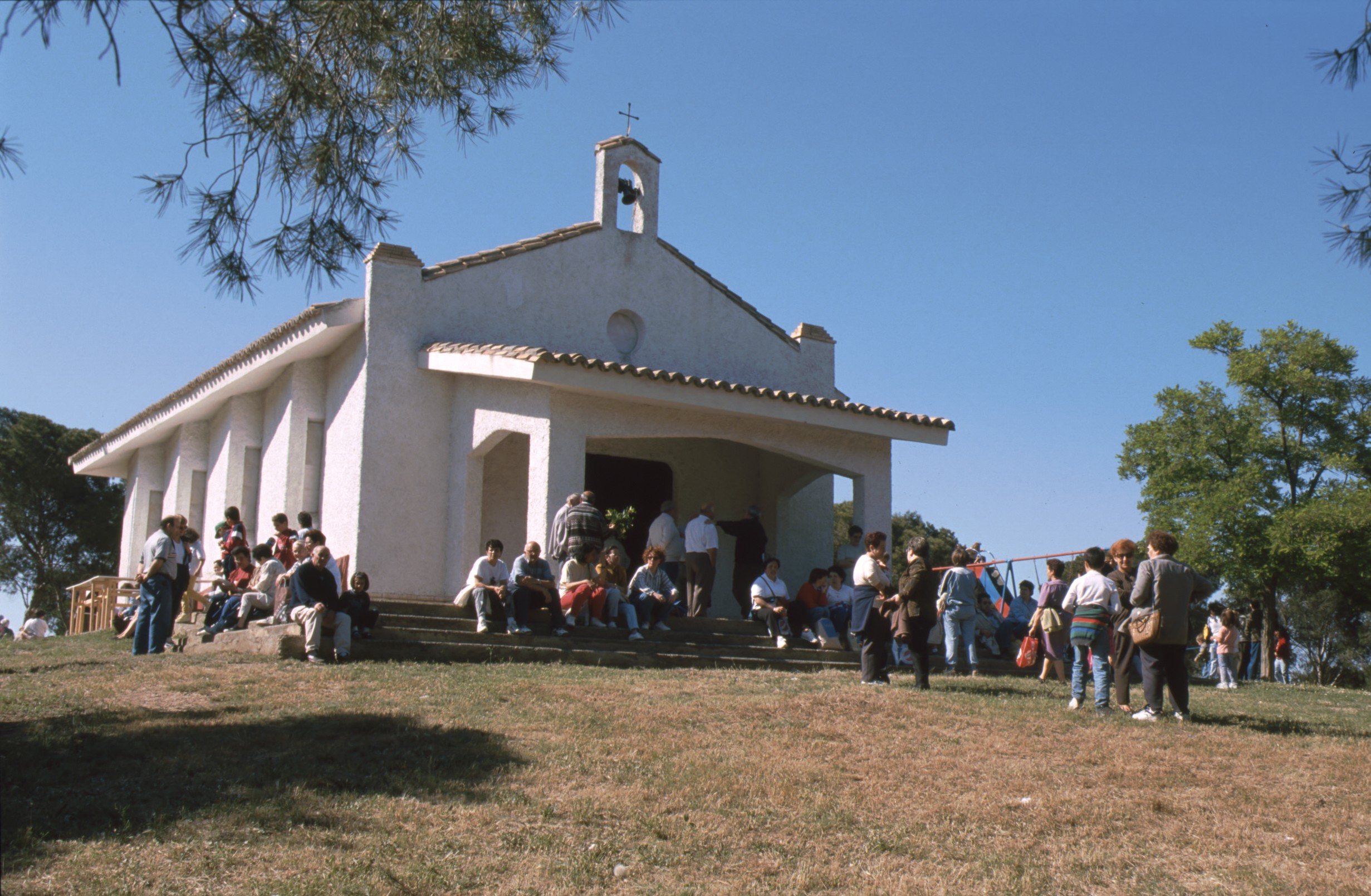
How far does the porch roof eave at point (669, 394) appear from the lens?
47.2 feet

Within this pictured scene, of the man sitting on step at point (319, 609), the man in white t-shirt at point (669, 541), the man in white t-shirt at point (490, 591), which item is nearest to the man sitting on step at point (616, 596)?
the man in white t-shirt at point (669, 541)

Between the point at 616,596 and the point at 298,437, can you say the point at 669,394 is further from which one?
the point at 298,437

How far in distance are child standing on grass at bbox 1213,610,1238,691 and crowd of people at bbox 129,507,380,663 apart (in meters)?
10.1

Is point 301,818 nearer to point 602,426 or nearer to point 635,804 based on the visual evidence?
point 635,804

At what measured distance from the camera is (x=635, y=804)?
22.9 feet

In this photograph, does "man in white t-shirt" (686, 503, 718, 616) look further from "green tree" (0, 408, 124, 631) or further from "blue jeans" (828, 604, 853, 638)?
"green tree" (0, 408, 124, 631)

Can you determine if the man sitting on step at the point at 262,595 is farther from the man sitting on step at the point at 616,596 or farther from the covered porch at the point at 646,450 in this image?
the man sitting on step at the point at 616,596

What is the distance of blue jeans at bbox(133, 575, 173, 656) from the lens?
12.3m

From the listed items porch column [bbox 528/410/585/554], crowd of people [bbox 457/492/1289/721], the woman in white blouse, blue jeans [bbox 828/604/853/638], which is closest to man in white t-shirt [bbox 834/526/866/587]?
crowd of people [bbox 457/492/1289/721]

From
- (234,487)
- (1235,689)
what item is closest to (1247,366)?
(1235,689)

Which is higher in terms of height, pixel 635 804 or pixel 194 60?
pixel 194 60

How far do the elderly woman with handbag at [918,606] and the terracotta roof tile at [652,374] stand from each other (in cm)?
520

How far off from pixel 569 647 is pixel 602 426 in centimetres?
371

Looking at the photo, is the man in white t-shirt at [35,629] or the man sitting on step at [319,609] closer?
the man sitting on step at [319,609]
